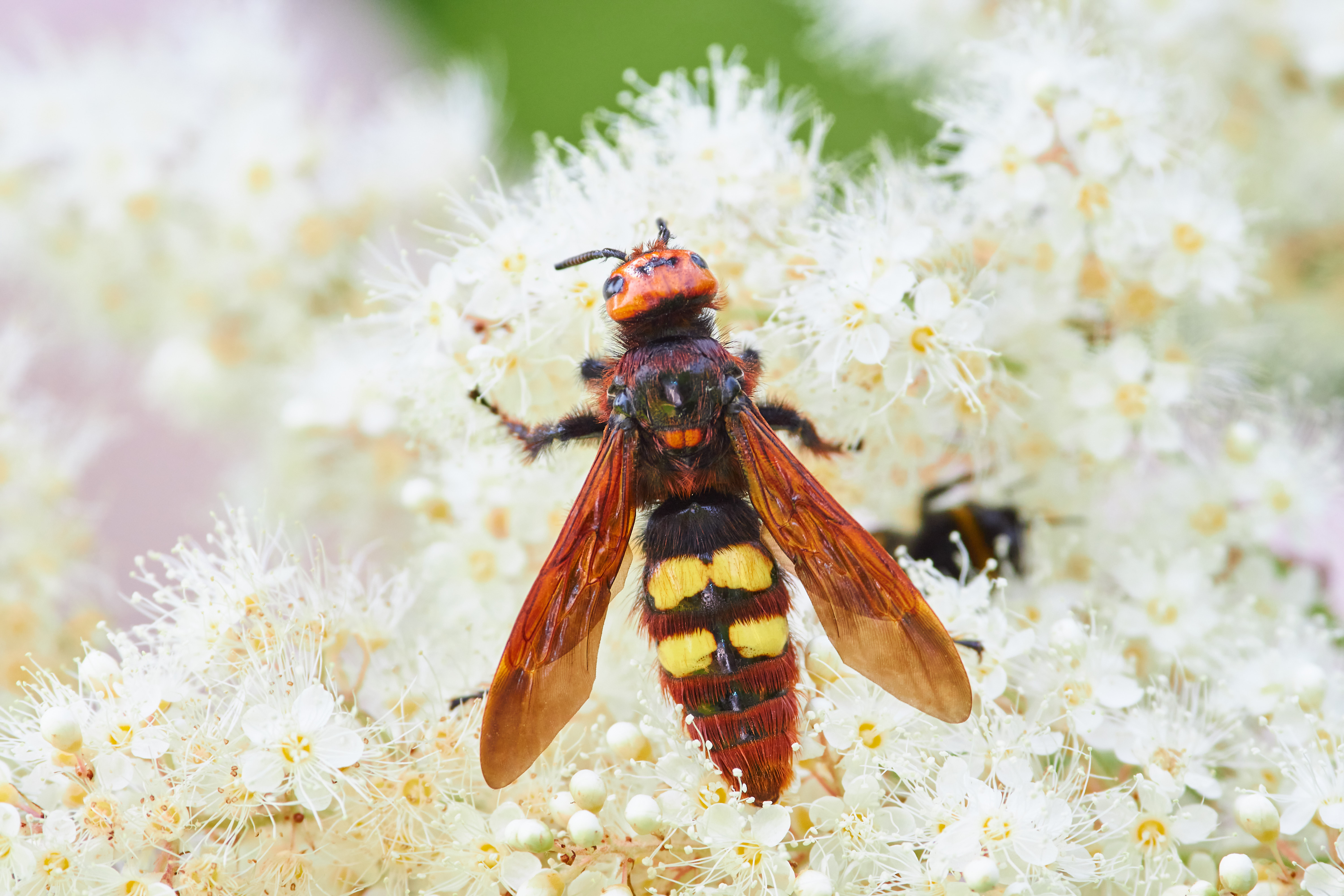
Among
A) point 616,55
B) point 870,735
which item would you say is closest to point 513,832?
point 870,735

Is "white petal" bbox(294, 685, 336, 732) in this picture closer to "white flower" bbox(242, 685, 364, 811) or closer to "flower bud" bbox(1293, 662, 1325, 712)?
"white flower" bbox(242, 685, 364, 811)

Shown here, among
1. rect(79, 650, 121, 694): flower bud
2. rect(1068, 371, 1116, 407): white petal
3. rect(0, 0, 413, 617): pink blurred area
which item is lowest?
rect(79, 650, 121, 694): flower bud

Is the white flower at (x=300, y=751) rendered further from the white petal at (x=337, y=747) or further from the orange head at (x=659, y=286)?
the orange head at (x=659, y=286)

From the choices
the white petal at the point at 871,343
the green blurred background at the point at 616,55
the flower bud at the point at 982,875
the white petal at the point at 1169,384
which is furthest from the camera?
the green blurred background at the point at 616,55

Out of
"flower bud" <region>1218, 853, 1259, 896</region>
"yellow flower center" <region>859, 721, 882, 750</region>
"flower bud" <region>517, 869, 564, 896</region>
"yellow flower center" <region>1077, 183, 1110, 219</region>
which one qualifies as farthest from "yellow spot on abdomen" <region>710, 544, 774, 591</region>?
"yellow flower center" <region>1077, 183, 1110, 219</region>

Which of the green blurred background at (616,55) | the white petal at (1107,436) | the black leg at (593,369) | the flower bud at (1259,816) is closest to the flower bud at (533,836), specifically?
the black leg at (593,369)
